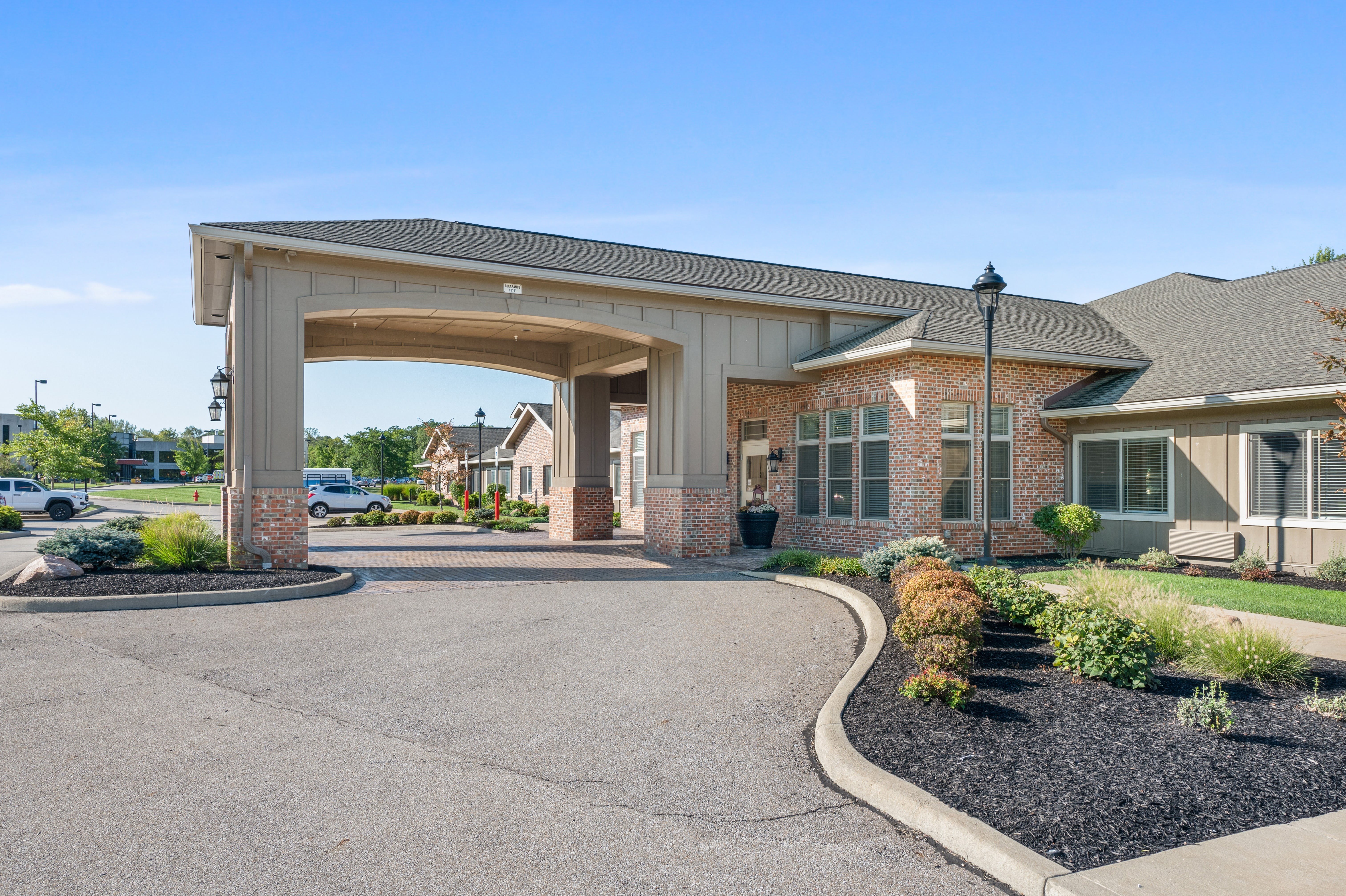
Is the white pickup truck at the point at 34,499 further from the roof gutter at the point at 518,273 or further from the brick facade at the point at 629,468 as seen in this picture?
the brick facade at the point at 629,468

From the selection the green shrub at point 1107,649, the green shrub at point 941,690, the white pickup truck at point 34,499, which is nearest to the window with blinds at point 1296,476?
the green shrub at point 1107,649

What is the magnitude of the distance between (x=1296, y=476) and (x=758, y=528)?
367 inches

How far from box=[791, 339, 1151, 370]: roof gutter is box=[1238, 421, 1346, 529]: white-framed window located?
3.46 meters

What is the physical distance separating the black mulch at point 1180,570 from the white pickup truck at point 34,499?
35.0 m

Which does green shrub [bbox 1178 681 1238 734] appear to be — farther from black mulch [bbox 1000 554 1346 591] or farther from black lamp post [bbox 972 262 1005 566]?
black mulch [bbox 1000 554 1346 591]

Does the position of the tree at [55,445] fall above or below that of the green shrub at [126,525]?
above

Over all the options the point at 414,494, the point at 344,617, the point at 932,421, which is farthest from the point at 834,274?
the point at 414,494

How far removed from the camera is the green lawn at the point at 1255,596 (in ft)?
31.0

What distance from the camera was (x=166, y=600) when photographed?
1065 cm

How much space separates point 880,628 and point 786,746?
347cm

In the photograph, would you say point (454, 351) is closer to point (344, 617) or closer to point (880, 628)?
point (344, 617)

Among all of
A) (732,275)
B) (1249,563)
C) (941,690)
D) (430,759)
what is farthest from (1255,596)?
(732,275)

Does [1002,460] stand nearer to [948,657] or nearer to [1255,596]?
[1255,596]

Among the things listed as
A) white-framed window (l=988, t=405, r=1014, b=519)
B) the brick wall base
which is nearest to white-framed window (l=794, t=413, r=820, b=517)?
white-framed window (l=988, t=405, r=1014, b=519)
